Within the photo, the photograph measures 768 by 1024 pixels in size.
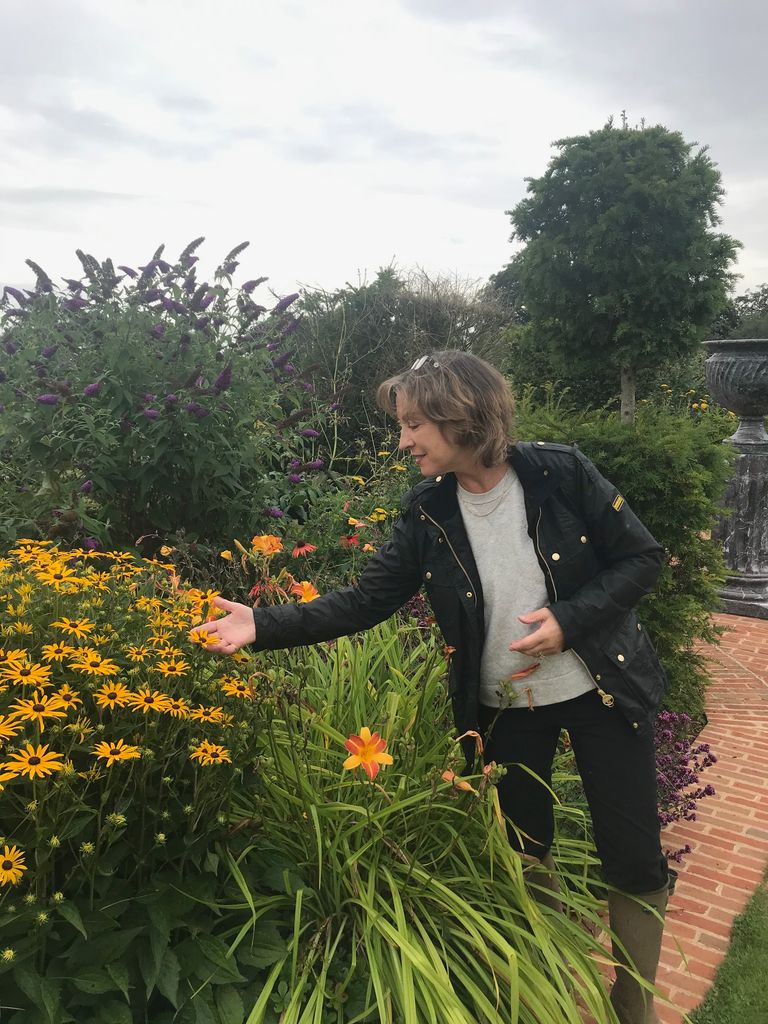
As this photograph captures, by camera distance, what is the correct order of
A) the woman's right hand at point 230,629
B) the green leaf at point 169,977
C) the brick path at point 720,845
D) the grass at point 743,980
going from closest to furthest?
the green leaf at point 169,977 < the woman's right hand at point 230,629 < the grass at point 743,980 < the brick path at point 720,845

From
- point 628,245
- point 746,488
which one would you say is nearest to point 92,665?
point 746,488

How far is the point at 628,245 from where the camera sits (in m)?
11.3

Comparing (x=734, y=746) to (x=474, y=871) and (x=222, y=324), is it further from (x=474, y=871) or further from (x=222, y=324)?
(x=222, y=324)

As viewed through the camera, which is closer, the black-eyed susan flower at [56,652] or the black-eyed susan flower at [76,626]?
the black-eyed susan flower at [56,652]

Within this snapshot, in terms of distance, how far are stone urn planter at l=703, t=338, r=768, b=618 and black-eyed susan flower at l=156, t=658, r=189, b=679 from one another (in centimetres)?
668

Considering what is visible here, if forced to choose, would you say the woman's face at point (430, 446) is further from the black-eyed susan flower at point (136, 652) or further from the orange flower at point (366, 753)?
the black-eyed susan flower at point (136, 652)

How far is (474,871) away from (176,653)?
108 centimetres

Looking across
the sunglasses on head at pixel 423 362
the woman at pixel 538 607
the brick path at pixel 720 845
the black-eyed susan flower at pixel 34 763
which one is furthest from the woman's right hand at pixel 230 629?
the brick path at pixel 720 845

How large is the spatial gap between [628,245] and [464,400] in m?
10.4

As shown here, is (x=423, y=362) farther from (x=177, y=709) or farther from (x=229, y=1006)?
(x=229, y=1006)

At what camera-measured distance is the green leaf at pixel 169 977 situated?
1.57 m

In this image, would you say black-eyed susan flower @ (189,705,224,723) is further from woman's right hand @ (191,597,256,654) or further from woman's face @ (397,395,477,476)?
woman's face @ (397,395,477,476)

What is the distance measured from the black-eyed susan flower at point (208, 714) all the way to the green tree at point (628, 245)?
10249 millimetres

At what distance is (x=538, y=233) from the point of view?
12.1 metres
